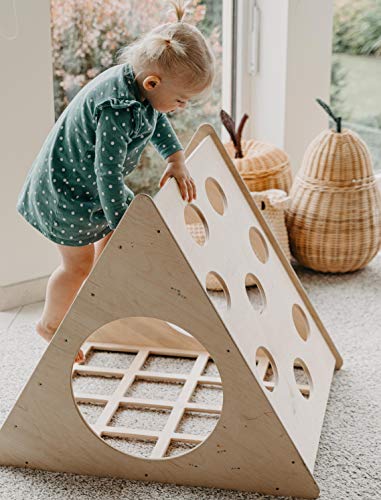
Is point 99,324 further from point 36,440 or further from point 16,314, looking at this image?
point 16,314

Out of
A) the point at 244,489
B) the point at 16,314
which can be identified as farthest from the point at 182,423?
the point at 16,314

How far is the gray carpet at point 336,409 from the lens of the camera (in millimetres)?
1625

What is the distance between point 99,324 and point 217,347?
0.71ft

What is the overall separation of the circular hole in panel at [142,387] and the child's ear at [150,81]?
606 mm

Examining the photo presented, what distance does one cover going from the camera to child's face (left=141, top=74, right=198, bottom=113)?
1.61 metres

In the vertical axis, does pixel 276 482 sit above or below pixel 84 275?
below

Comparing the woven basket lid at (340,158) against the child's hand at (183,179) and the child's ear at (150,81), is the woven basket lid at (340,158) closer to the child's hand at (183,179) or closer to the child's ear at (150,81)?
the child's hand at (183,179)

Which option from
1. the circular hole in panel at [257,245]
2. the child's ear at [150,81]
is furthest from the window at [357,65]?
the child's ear at [150,81]

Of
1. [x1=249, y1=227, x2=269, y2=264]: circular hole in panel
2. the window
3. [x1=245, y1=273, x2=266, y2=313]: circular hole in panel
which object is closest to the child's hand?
[x1=249, y1=227, x2=269, y2=264]: circular hole in panel

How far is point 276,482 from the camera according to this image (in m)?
1.60

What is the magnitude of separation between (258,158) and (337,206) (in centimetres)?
27

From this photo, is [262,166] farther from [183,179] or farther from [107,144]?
[107,144]

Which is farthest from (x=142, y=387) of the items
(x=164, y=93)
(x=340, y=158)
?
(x=340, y=158)

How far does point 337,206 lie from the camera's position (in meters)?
2.55
